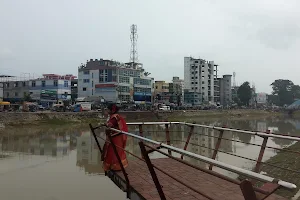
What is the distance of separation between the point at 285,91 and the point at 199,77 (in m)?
32.3

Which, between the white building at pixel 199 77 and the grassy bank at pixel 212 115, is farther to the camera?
the white building at pixel 199 77

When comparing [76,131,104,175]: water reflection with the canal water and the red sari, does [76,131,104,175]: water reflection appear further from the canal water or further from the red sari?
the red sari

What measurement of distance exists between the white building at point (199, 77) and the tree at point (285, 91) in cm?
2647

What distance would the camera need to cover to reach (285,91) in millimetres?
102938

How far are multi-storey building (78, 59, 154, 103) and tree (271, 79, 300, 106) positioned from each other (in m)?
54.7

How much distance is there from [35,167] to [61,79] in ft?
173

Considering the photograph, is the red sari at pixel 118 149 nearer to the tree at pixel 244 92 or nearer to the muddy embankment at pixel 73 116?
the muddy embankment at pixel 73 116

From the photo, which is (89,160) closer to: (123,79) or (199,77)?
(123,79)

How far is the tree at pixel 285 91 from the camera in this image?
4053 inches

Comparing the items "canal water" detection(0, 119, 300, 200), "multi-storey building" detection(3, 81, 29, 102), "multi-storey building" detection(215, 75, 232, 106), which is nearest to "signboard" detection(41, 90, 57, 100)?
"multi-storey building" detection(3, 81, 29, 102)

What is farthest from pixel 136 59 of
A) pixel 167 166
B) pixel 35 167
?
pixel 167 166

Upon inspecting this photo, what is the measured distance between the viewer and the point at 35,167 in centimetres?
1387

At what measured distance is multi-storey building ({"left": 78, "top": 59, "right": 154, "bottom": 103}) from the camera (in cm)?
6238

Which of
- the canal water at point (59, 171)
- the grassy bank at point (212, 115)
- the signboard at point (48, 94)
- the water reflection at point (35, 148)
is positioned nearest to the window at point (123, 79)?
the signboard at point (48, 94)
